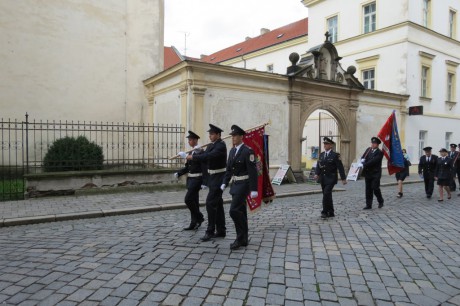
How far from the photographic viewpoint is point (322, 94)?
16.1m

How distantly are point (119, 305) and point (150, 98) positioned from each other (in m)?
13.6

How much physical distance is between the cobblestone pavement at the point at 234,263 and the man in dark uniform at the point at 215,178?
0.32m

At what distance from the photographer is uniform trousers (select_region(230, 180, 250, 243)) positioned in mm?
5746

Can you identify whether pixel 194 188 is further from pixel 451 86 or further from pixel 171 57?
pixel 171 57

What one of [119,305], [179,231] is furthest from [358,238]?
[119,305]

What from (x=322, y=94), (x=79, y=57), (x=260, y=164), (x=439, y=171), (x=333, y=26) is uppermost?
(x=333, y=26)

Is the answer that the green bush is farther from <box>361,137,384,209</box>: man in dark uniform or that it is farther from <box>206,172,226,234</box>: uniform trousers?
<box>361,137,384,209</box>: man in dark uniform

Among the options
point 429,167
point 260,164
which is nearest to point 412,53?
point 429,167

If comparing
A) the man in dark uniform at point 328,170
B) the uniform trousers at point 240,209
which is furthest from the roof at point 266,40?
the uniform trousers at point 240,209

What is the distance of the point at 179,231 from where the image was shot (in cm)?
681

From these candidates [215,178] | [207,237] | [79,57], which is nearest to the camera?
[207,237]

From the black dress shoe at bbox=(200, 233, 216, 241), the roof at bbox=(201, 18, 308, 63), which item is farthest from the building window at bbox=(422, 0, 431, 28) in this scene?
the black dress shoe at bbox=(200, 233, 216, 241)

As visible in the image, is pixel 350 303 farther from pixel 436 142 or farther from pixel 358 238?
pixel 436 142

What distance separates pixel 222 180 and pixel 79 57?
40.4 ft
